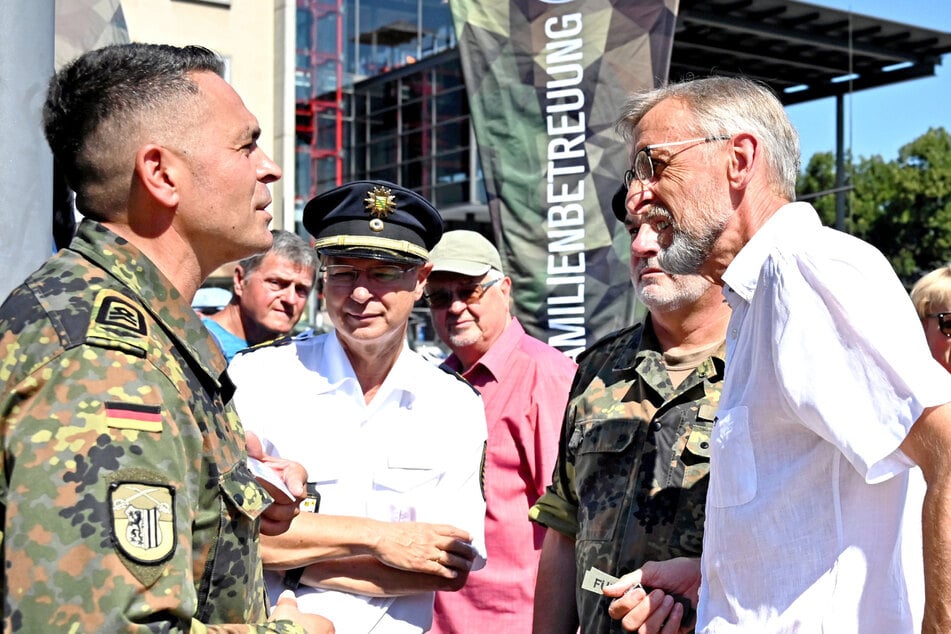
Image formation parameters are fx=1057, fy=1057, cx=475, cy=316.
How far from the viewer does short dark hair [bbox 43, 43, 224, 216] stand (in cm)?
198

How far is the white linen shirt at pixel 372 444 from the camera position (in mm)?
3268

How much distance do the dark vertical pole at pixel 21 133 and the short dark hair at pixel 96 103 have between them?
806 millimetres

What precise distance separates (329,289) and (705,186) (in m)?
1.51

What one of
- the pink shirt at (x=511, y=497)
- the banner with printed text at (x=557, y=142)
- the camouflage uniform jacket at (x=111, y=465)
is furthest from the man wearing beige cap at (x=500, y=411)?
the camouflage uniform jacket at (x=111, y=465)

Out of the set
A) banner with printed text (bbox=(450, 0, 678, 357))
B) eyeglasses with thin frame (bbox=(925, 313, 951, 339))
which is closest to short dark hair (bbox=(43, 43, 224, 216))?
banner with printed text (bbox=(450, 0, 678, 357))

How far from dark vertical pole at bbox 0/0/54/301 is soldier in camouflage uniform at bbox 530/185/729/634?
1.56 meters

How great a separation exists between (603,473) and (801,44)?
1896 centimetres

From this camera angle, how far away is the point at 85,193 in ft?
6.56

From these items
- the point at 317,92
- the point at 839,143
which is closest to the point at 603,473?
the point at 839,143

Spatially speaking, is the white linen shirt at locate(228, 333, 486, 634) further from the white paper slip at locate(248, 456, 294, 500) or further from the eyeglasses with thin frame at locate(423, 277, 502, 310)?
the eyeglasses with thin frame at locate(423, 277, 502, 310)

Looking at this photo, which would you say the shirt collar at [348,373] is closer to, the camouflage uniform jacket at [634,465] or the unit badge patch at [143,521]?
the camouflage uniform jacket at [634,465]

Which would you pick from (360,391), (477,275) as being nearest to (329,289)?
(360,391)

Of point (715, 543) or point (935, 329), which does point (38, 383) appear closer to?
point (715, 543)

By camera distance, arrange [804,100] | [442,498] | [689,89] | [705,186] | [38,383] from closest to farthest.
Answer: [38,383] → [705,186] → [689,89] → [442,498] → [804,100]
